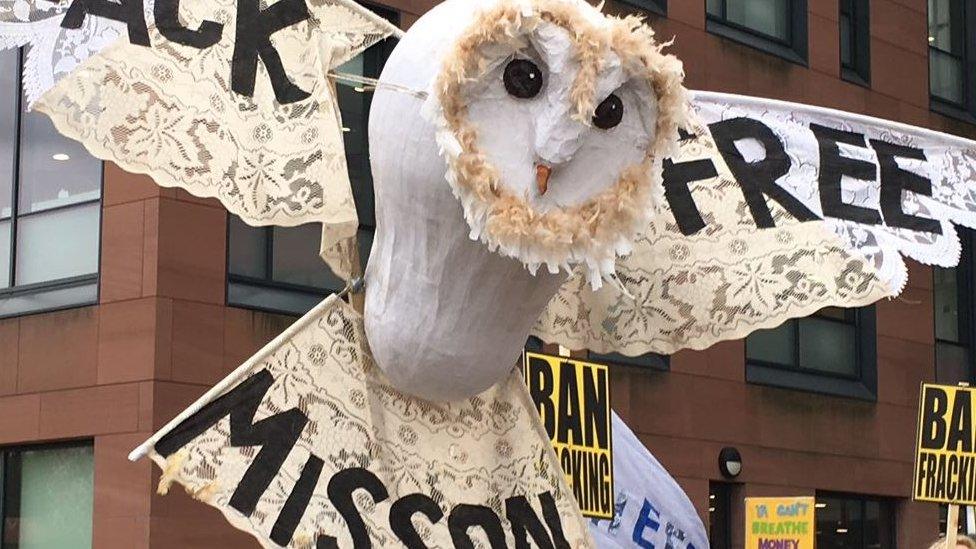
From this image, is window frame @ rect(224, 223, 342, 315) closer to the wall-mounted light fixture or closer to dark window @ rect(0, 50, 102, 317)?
dark window @ rect(0, 50, 102, 317)

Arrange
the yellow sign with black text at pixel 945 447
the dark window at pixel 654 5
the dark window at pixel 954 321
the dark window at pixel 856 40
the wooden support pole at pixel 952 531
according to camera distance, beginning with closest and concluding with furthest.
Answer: the wooden support pole at pixel 952 531 < the yellow sign with black text at pixel 945 447 < the dark window at pixel 654 5 < the dark window at pixel 856 40 < the dark window at pixel 954 321

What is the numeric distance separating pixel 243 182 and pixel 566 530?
1.17m

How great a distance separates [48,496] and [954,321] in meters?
13.2

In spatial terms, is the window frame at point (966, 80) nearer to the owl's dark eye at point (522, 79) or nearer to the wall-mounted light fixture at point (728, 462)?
the wall-mounted light fixture at point (728, 462)

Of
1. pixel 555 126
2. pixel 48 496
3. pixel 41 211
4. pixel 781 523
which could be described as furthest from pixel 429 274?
pixel 41 211

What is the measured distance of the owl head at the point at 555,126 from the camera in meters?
3.23

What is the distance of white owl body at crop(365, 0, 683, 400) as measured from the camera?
324 cm

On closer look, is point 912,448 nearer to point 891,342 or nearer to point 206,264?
point 891,342

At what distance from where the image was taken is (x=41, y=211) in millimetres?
14680

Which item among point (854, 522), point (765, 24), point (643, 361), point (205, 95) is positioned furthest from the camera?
point (854, 522)

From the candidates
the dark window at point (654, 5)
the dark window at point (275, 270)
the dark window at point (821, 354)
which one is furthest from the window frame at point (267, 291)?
the dark window at point (821, 354)

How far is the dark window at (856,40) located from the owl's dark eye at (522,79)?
61.6ft

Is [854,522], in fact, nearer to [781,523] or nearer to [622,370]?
[622,370]

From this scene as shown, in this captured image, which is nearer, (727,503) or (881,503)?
(727,503)
